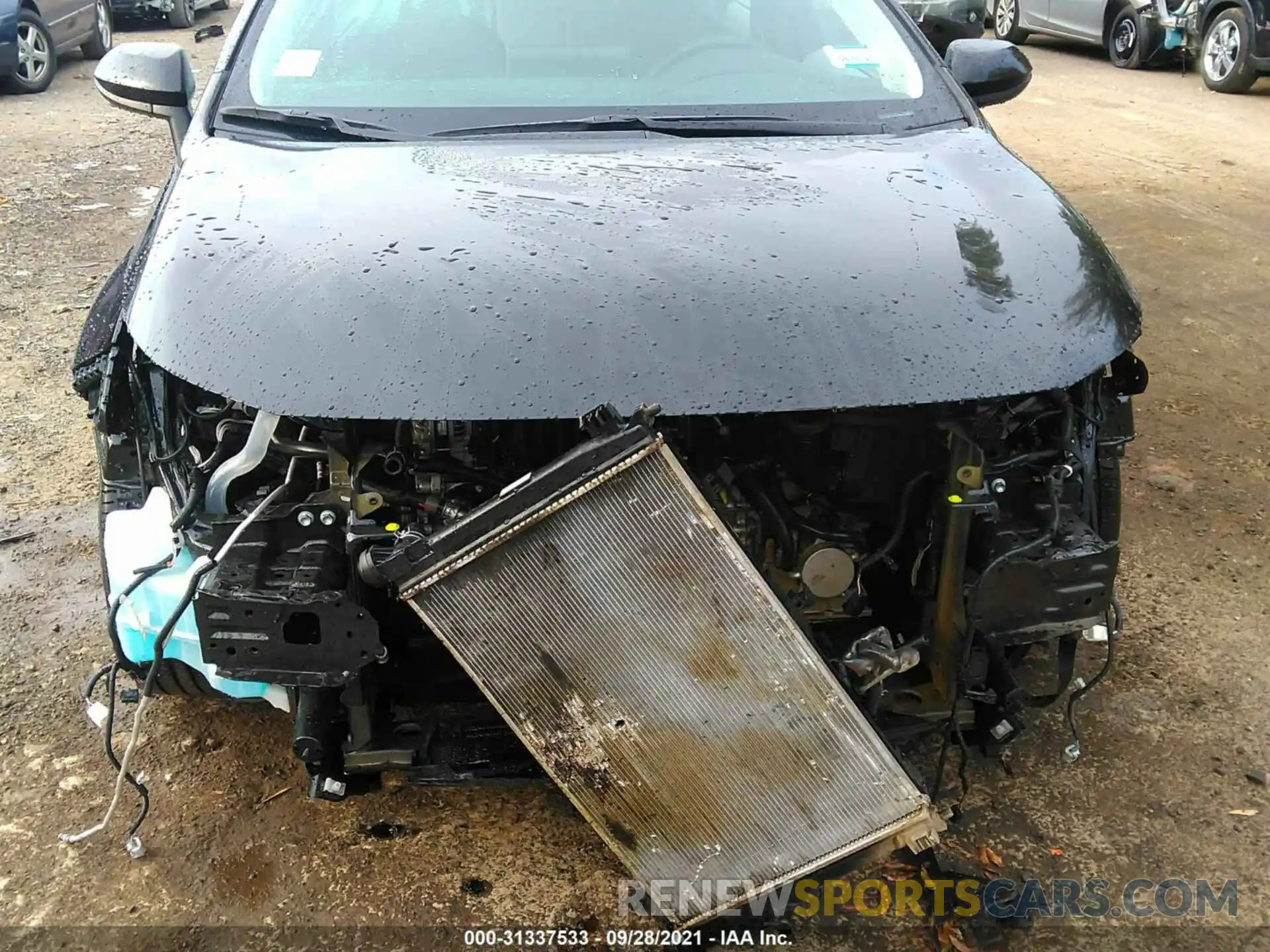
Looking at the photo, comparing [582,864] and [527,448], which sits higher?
[527,448]

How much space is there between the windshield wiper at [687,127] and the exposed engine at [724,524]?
85cm

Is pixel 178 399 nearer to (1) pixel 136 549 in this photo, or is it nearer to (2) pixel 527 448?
(1) pixel 136 549

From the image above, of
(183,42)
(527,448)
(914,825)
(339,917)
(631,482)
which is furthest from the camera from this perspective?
(183,42)

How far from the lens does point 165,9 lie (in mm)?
12164

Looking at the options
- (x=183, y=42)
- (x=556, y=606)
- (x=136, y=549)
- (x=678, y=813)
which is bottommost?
(x=183, y=42)

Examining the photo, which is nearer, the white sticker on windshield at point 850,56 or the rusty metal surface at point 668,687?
the rusty metal surface at point 668,687

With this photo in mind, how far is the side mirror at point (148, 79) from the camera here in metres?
2.90

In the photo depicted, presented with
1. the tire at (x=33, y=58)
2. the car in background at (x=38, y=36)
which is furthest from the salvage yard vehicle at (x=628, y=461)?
the tire at (x=33, y=58)

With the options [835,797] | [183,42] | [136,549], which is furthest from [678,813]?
[183,42]

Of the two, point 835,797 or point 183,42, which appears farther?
point 183,42

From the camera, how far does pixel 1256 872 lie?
2271 millimetres

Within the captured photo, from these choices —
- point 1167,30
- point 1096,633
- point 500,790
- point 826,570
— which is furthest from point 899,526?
point 1167,30

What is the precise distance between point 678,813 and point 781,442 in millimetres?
709

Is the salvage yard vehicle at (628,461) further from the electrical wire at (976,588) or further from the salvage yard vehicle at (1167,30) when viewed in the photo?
the salvage yard vehicle at (1167,30)
